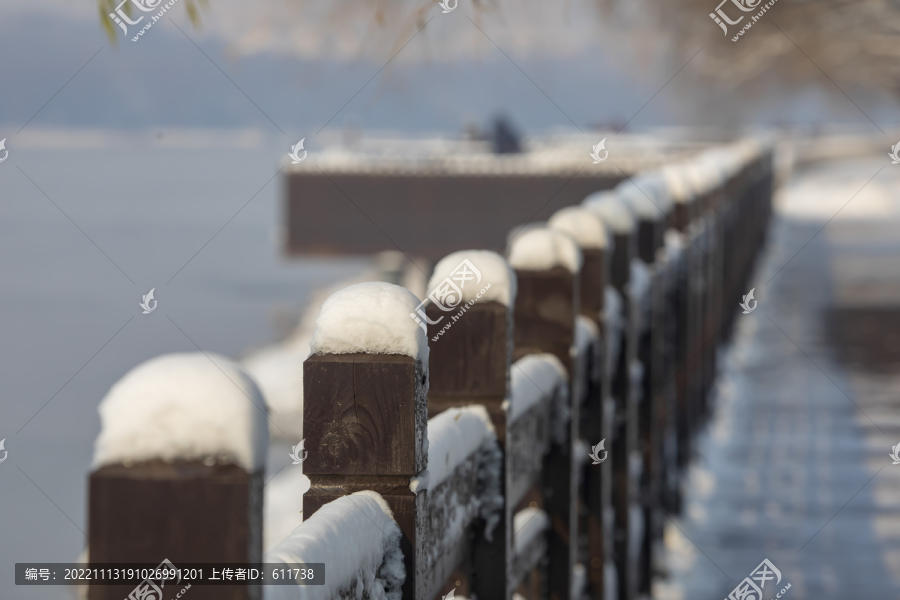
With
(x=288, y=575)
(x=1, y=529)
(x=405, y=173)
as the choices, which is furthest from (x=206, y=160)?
(x=288, y=575)

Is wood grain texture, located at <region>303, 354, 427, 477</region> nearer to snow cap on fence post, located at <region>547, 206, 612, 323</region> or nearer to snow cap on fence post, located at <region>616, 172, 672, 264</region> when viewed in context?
snow cap on fence post, located at <region>547, 206, 612, 323</region>

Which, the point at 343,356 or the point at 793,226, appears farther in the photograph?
the point at 793,226

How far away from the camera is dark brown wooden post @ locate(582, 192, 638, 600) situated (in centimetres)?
536

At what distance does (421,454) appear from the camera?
7.15ft

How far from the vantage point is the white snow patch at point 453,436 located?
2492 mm

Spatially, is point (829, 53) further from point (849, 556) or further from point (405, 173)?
point (849, 556)

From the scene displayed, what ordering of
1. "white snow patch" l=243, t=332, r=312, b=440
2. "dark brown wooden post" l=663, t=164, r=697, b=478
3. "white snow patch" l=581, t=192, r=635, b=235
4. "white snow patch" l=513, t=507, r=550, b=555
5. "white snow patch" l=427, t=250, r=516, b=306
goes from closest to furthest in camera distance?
"white snow patch" l=427, t=250, r=516, b=306
"white snow patch" l=513, t=507, r=550, b=555
"white snow patch" l=581, t=192, r=635, b=235
"dark brown wooden post" l=663, t=164, r=697, b=478
"white snow patch" l=243, t=332, r=312, b=440

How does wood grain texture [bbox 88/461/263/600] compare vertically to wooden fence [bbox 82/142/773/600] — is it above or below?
below

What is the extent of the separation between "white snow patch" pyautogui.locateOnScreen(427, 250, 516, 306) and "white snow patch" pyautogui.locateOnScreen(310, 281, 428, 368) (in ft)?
2.90

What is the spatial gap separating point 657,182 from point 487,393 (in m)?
4.25

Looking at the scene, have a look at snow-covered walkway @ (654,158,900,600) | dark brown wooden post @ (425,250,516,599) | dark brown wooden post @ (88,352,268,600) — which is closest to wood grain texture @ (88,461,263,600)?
dark brown wooden post @ (88,352,268,600)

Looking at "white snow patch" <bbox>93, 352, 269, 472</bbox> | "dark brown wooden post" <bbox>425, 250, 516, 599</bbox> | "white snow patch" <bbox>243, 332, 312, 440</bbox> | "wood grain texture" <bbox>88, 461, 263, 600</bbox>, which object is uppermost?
"white snow patch" <bbox>243, 332, 312, 440</bbox>

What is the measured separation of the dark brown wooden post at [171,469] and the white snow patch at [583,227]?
3214 millimetres

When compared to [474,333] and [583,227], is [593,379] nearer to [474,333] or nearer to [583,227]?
[583,227]
